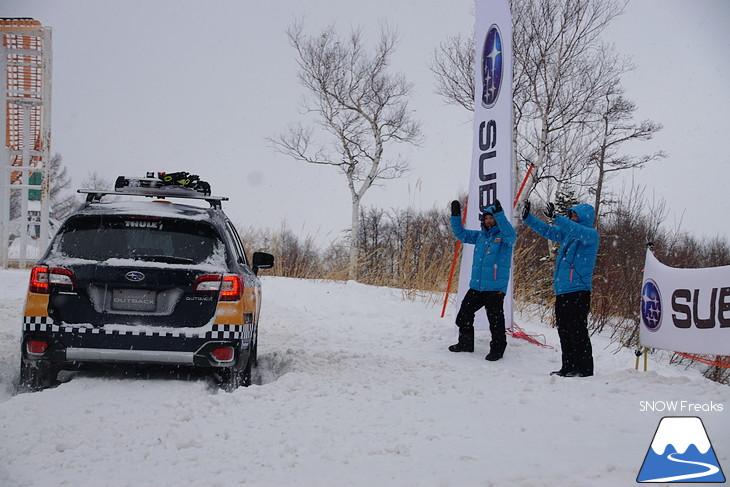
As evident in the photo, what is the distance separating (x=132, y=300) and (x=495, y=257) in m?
4.15

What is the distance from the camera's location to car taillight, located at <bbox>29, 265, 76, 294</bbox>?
14.6 ft

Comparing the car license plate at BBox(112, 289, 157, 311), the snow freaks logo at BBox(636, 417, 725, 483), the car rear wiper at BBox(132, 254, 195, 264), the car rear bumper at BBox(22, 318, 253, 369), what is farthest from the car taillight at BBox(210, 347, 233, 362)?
the snow freaks logo at BBox(636, 417, 725, 483)

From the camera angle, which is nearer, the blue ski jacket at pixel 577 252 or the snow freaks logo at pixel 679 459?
the snow freaks logo at pixel 679 459

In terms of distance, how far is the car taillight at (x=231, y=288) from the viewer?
464cm

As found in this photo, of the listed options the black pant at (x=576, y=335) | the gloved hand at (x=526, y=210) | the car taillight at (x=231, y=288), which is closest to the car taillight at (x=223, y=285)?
the car taillight at (x=231, y=288)

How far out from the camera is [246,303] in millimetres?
4957

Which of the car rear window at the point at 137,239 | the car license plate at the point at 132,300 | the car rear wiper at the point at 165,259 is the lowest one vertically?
the car license plate at the point at 132,300

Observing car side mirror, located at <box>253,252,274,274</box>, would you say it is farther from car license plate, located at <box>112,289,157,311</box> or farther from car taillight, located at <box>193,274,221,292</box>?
car license plate, located at <box>112,289,157,311</box>

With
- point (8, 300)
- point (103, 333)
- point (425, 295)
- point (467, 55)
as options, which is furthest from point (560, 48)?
point (103, 333)

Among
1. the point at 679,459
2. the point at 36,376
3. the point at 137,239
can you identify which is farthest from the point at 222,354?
the point at 679,459

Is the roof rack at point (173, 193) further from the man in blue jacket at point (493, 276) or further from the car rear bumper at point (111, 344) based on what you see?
the man in blue jacket at point (493, 276)

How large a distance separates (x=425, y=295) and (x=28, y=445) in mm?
8708

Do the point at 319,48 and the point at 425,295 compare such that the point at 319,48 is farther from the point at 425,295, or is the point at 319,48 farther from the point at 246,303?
the point at 246,303

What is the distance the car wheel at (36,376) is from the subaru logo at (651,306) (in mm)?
5944
